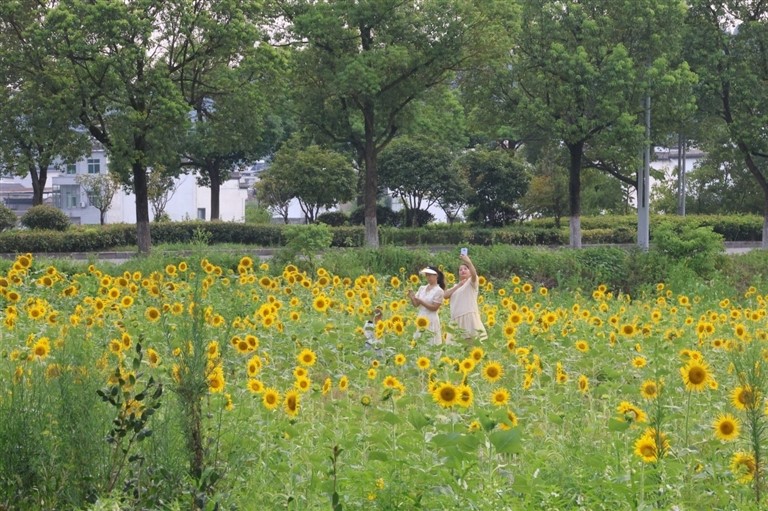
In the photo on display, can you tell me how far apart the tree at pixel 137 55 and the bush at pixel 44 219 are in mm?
7413

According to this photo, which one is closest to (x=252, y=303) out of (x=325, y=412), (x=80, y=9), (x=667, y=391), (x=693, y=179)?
(x=325, y=412)

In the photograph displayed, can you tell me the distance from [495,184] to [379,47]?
1385 cm

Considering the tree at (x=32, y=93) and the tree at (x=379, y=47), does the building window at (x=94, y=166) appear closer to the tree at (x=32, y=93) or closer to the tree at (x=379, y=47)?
the tree at (x=32, y=93)

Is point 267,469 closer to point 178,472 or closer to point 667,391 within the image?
point 178,472

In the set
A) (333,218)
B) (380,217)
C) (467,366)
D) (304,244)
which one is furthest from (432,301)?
(380,217)

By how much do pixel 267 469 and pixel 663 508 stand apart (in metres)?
1.87

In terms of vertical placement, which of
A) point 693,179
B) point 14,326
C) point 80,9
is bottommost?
point 14,326

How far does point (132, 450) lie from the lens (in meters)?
4.69

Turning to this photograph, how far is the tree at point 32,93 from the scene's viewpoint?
Answer: 75.9ft

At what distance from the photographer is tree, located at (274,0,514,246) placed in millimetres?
24094

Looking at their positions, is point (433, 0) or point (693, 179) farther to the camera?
point (693, 179)

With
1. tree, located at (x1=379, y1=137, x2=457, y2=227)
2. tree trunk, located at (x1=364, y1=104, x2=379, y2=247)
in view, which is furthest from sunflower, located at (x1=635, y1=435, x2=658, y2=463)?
tree, located at (x1=379, y1=137, x2=457, y2=227)

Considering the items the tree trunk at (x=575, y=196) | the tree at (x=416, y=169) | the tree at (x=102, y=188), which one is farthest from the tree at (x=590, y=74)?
the tree at (x=102, y=188)

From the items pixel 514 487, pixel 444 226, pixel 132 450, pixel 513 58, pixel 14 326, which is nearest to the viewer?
pixel 514 487
